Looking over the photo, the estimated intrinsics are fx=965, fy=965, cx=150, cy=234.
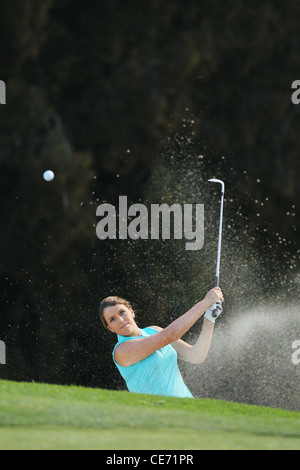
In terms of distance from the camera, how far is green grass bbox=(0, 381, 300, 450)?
10.0 ft

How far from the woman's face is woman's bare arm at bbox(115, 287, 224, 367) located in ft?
0.31

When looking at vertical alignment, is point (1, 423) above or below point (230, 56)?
below

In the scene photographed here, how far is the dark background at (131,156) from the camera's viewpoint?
35.4ft

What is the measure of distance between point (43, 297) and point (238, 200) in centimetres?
263

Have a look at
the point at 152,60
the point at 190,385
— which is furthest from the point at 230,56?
the point at 190,385

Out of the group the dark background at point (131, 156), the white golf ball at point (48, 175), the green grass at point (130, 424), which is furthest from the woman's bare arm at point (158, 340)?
the dark background at point (131, 156)

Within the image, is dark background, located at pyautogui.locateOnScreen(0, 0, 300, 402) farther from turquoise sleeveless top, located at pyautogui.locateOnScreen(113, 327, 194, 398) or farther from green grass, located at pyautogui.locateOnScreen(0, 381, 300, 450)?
green grass, located at pyautogui.locateOnScreen(0, 381, 300, 450)

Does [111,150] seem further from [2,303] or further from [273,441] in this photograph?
[273,441]

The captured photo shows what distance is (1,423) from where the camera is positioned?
335cm

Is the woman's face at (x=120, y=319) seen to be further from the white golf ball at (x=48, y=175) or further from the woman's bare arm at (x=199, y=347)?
Answer: the white golf ball at (x=48, y=175)

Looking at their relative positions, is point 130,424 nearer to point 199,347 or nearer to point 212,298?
point 212,298

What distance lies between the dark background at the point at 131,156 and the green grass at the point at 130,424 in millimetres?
6100
